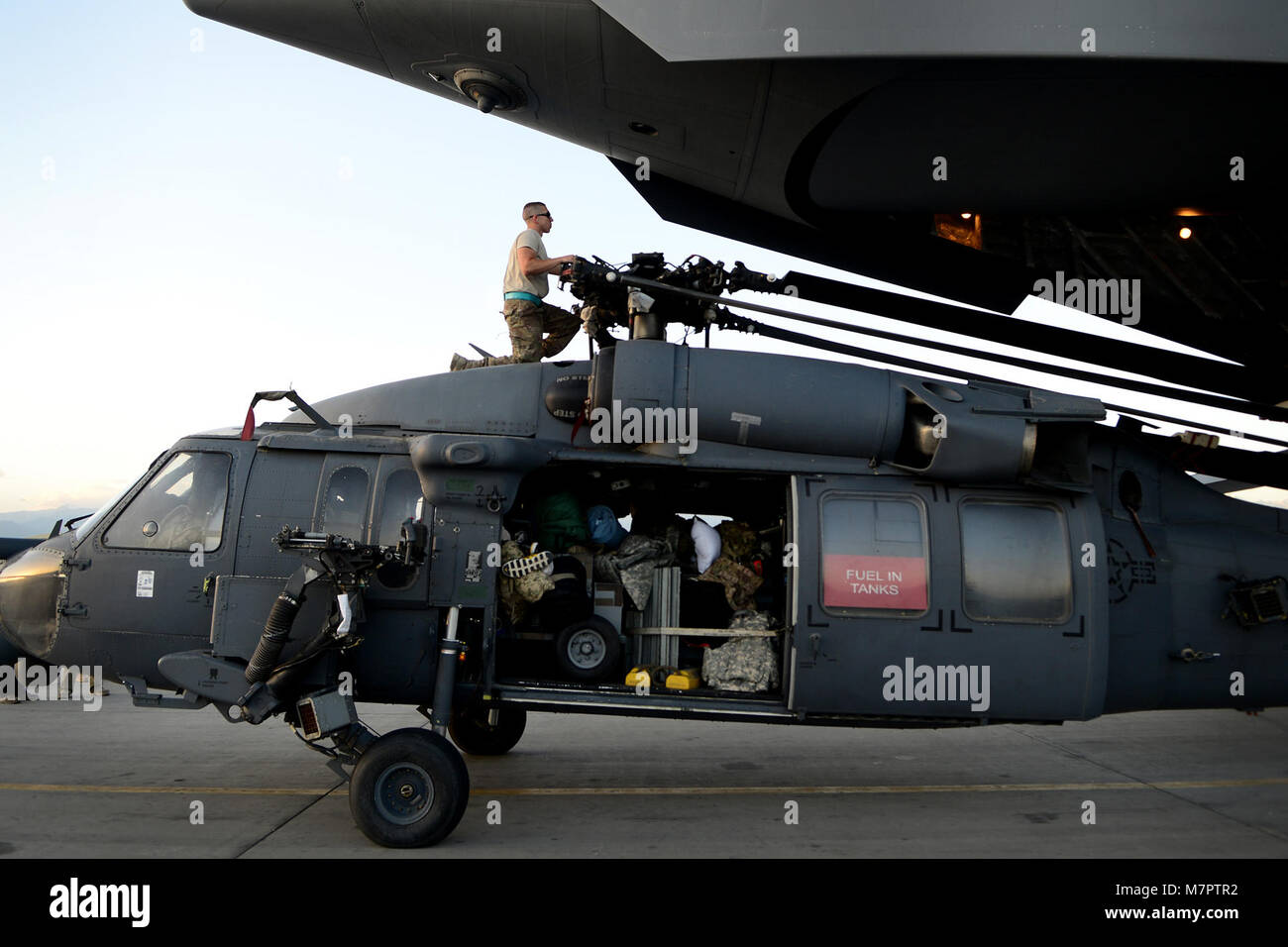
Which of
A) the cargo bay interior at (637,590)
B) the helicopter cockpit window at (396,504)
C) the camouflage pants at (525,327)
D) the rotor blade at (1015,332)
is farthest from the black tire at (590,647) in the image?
the rotor blade at (1015,332)

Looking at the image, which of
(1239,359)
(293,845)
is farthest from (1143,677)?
(293,845)

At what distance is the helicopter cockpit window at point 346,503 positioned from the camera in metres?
7.48

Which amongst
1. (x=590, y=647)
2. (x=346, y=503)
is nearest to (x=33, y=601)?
(x=346, y=503)

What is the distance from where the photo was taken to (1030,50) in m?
6.67

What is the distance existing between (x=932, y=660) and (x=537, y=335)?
162 inches

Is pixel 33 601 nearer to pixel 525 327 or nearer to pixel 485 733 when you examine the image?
pixel 485 733

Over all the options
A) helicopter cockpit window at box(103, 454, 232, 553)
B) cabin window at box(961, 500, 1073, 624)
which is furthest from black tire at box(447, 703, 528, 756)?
cabin window at box(961, 500, 1073, 624)

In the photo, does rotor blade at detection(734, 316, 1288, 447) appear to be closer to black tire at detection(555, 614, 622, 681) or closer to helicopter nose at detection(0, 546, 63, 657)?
black tire at detection(555, 614, 622, 681)

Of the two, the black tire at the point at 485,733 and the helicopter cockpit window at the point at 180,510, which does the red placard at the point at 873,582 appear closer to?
the black tire at the point at 485,733

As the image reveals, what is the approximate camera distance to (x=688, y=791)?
27.6 ft

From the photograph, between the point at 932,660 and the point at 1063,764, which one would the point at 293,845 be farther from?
the point at 1063,764

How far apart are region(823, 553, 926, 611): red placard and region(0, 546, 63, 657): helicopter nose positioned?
5.99 meters

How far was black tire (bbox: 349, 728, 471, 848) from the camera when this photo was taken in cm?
646

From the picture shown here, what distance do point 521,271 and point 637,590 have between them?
280 cm
